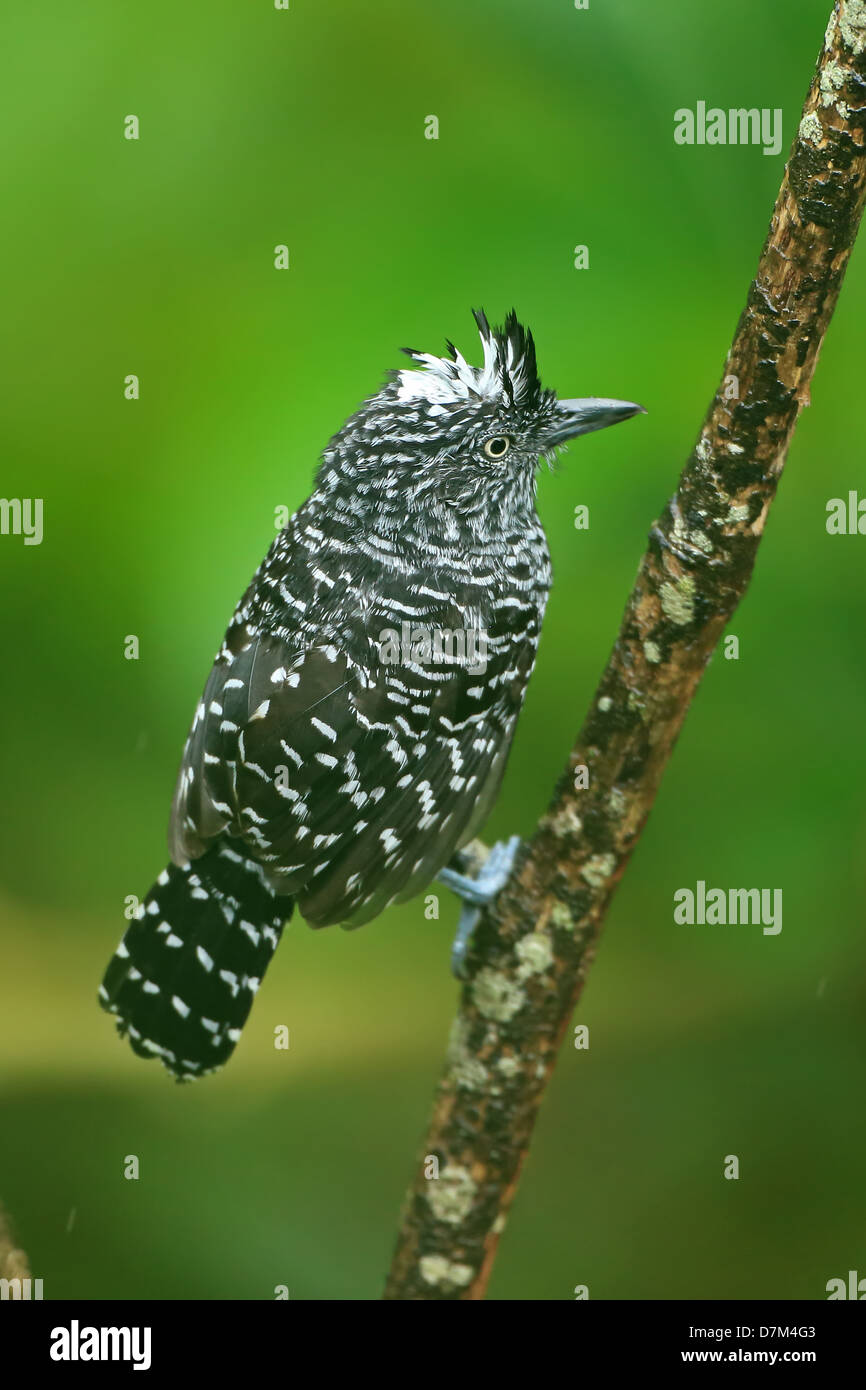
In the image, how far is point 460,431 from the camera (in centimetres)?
207

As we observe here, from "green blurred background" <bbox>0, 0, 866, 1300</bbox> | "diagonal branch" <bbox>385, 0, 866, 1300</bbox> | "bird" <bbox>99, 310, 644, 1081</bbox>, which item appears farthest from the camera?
"green blurred background" <bbox>0, 0, 866, 1300</bbox>

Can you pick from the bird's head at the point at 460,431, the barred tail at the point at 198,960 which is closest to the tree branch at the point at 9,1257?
the barred tail at the point at 198,960

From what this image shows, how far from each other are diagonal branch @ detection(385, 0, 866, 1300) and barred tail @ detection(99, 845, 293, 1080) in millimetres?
407

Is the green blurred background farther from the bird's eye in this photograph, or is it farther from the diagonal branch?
the diagonal branch

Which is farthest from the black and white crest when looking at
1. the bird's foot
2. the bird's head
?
the bird's foot

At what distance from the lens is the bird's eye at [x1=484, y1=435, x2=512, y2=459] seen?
82.4 inches

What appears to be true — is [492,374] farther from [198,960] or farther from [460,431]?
[198,960]

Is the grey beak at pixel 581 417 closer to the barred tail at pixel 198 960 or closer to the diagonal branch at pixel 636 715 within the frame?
the diagonal branch at pixel 636 715

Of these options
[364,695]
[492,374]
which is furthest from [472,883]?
[492,374]

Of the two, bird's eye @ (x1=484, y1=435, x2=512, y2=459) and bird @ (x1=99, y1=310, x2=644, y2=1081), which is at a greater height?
bird's eye @ (x1=484, y1=435, x2=512, y2=459)

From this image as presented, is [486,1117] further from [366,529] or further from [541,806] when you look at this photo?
[366,529]

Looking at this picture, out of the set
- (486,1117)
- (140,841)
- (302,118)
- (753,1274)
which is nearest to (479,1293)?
(486,1117)

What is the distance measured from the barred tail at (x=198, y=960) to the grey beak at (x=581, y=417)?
959mm

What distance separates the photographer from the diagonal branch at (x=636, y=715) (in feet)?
4.98
